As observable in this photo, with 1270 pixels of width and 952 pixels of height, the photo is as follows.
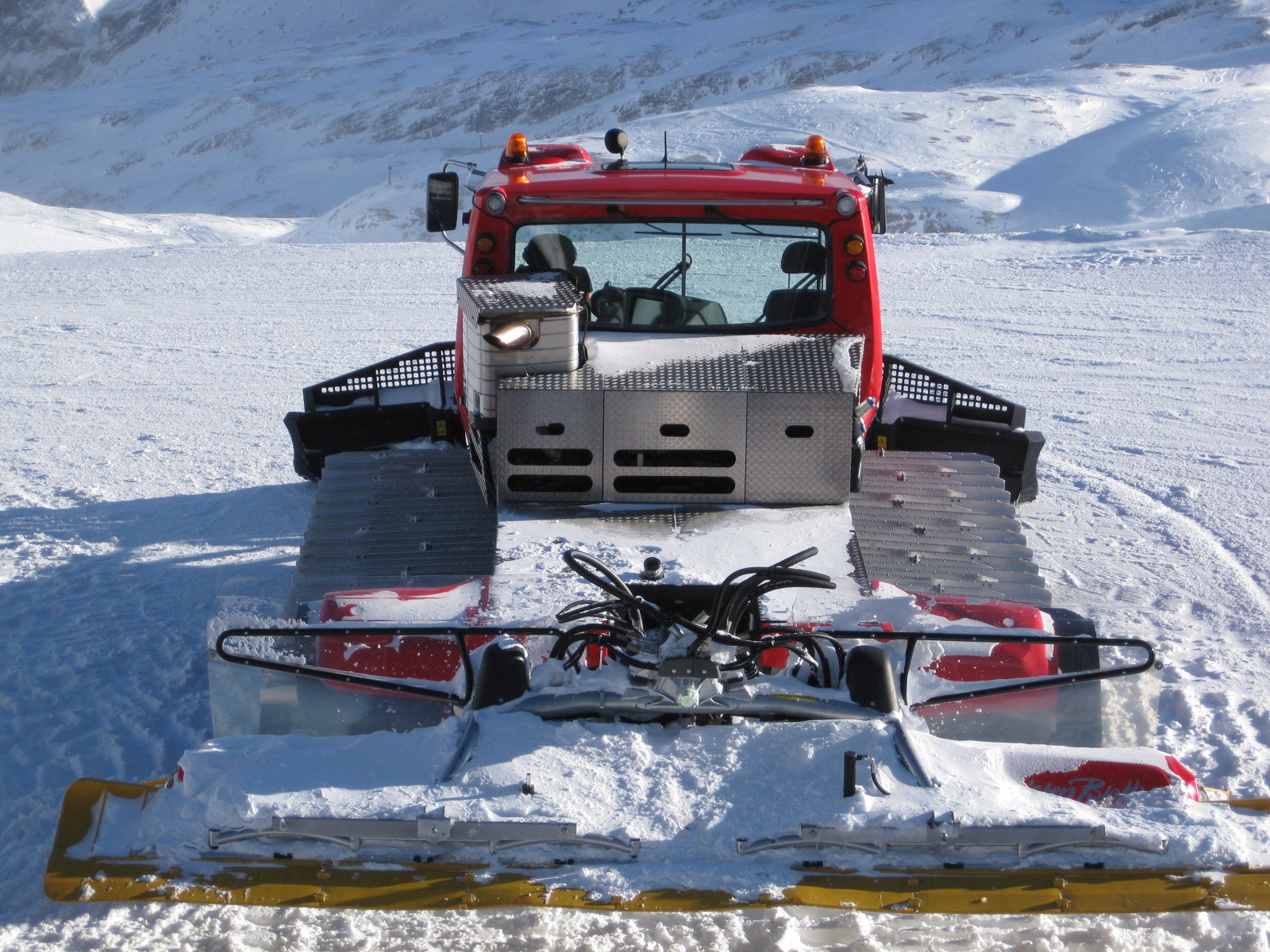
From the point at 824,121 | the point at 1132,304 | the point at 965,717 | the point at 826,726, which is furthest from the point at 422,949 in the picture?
the point at 824,121

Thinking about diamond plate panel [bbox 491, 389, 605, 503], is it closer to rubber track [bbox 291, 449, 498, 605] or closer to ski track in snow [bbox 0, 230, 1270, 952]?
rubber track [bbox 291, 449, 498, 605]

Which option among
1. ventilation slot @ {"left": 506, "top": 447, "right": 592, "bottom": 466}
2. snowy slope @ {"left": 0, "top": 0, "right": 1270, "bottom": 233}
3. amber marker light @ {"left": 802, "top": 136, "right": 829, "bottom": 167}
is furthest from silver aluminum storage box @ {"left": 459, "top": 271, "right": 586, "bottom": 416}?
snowy slope @ {"left": 0, "top": 0, "right": 1270, "bottom": 233}

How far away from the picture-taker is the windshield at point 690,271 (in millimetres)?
4770

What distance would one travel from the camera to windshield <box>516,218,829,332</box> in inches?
188

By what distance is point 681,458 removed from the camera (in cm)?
414

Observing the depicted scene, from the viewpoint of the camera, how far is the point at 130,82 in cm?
6744

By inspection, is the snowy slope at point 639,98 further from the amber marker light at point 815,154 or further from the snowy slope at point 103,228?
the amber marker light at point 815,154

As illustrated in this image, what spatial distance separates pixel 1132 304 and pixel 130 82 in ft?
225

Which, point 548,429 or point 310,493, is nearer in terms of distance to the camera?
point 548,429

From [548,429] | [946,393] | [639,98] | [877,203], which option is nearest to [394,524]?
[548,429]

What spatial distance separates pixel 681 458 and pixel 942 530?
3.62 ft

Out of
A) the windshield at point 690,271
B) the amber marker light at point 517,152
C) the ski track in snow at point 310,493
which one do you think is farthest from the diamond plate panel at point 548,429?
the amber marker light at point 517,152

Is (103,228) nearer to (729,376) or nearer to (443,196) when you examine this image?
(443,196)

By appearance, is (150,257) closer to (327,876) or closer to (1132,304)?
(1132,304)
